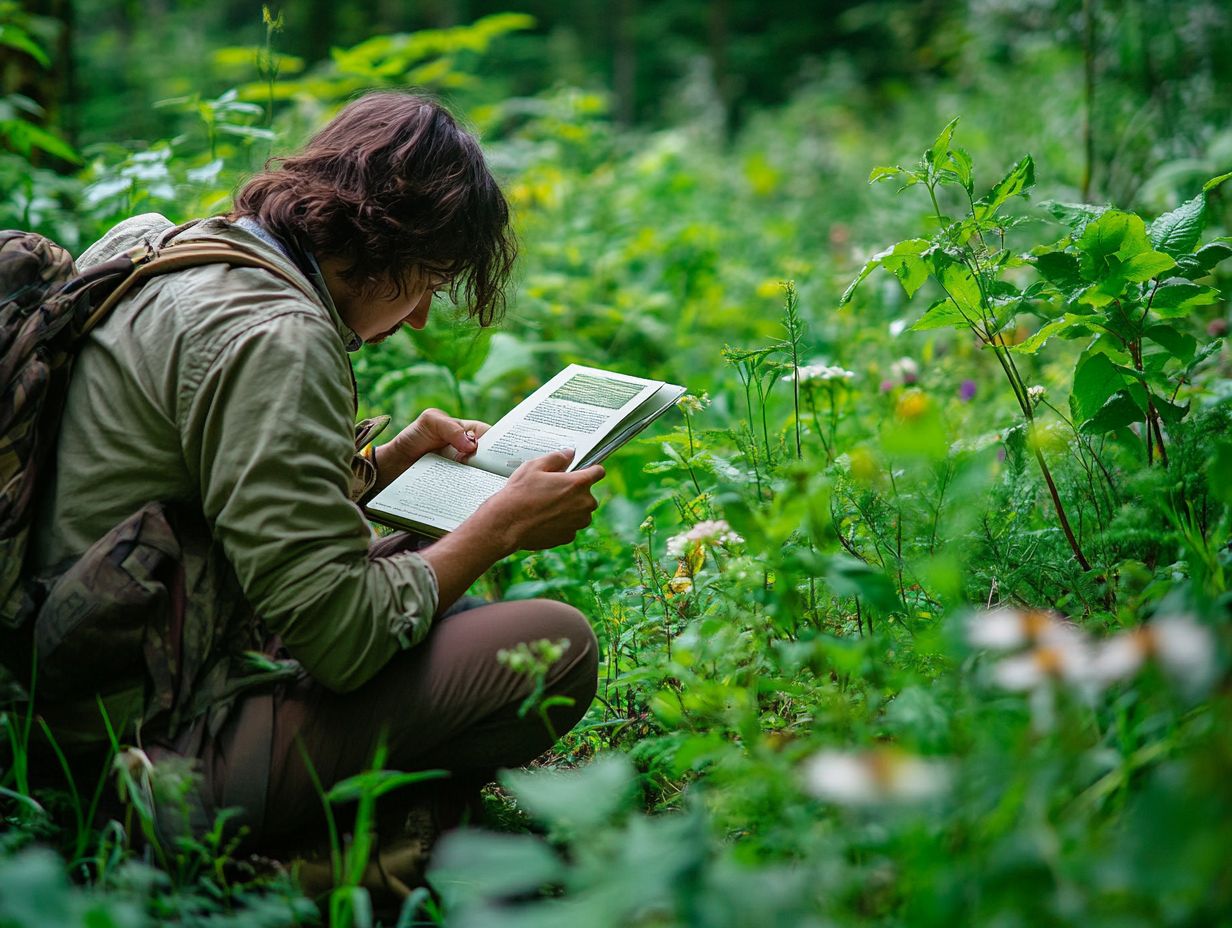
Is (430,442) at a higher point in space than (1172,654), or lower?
lower

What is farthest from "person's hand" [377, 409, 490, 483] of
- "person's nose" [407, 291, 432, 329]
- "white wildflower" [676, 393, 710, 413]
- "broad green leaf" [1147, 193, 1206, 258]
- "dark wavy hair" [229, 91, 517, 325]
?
"broad green leaf" [1147, 193, 1206, 258]

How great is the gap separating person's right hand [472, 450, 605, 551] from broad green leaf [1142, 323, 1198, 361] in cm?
109

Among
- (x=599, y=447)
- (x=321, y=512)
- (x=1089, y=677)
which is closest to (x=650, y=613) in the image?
(x=599, y=447)

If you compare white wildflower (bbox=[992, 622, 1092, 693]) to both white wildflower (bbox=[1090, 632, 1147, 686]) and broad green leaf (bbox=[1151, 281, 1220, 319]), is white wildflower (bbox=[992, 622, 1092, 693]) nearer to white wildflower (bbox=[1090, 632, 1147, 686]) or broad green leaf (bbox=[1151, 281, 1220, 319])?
white wildflower (bbox=[1090, 632, 1147, 686])

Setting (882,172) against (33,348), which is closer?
(33,348)

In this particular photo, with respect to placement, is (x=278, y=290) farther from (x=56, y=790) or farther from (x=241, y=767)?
(x=56, y=790)

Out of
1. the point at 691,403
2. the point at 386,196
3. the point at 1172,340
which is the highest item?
the point at 386,196

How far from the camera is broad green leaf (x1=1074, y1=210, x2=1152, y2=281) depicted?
1.92 metres

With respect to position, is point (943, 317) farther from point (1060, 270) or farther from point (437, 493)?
point (437, 493)

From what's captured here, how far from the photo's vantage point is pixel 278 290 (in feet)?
5.48

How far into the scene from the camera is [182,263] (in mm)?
1694

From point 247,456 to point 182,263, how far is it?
396mm

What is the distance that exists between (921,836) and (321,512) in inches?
37.0

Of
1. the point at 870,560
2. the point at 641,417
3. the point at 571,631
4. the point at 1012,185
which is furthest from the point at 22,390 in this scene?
the point at 1012,185
